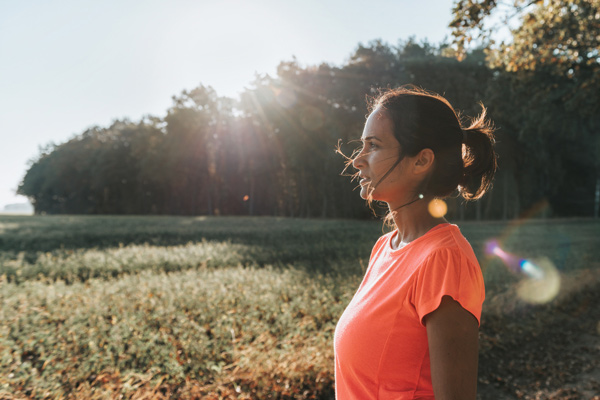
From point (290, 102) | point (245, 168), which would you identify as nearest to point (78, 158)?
point (245, 168)

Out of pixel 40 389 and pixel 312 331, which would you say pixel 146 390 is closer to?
pixel 40 389

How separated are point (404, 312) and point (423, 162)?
0.61 metres

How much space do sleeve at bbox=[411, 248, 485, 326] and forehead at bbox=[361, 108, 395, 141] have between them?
57cm

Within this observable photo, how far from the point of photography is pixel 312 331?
5801 mm

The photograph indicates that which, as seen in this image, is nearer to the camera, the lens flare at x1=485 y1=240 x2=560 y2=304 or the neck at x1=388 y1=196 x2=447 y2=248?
the neck at x1=388 y1=196 x2=447 y2=248

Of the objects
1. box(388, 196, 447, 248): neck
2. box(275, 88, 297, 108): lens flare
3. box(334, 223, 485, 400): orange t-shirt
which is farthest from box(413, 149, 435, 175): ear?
box(275, 88, 297, 108): lens flare

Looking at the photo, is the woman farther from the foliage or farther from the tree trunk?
the tree trunk

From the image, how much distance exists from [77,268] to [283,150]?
2839 cm

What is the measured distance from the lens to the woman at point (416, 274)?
1.32 meters

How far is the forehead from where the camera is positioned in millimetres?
1752

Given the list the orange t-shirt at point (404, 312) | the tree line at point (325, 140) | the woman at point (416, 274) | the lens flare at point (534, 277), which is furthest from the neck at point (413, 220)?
the lens flare at point (534, 277)

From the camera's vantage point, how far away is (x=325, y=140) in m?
32.1

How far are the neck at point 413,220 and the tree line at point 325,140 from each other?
5.68m

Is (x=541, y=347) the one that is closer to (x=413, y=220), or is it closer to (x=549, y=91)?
(x=413, y=220)
